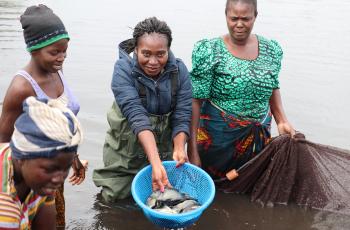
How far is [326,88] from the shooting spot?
721 centimetres

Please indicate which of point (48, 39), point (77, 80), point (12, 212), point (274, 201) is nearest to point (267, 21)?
point (77, 80)

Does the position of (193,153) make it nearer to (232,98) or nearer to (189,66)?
(232,98)

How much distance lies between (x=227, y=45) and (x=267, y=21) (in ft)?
26.8

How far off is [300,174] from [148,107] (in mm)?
1512

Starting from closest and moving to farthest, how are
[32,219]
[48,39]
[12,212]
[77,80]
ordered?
[12,212], [32,219], [48,39], [77,80]

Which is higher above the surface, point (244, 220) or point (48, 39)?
point (48, 39)

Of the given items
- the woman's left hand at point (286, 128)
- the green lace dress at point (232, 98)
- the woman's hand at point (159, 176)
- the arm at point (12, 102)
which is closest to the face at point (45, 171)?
the arm at point (12, 102)

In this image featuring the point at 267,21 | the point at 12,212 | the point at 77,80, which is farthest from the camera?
the point at 267,21

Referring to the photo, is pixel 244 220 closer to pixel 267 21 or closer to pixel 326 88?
pixel 326 88

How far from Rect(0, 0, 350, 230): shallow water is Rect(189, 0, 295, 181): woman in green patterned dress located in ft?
1.89

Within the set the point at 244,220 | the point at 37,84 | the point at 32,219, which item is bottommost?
the point at 244,220

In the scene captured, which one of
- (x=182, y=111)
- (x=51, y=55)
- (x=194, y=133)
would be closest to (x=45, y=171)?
(x=51, y=55)

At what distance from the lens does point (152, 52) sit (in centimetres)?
303


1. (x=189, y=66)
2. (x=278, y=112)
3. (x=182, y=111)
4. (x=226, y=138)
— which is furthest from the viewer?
(x=189, y=66)
